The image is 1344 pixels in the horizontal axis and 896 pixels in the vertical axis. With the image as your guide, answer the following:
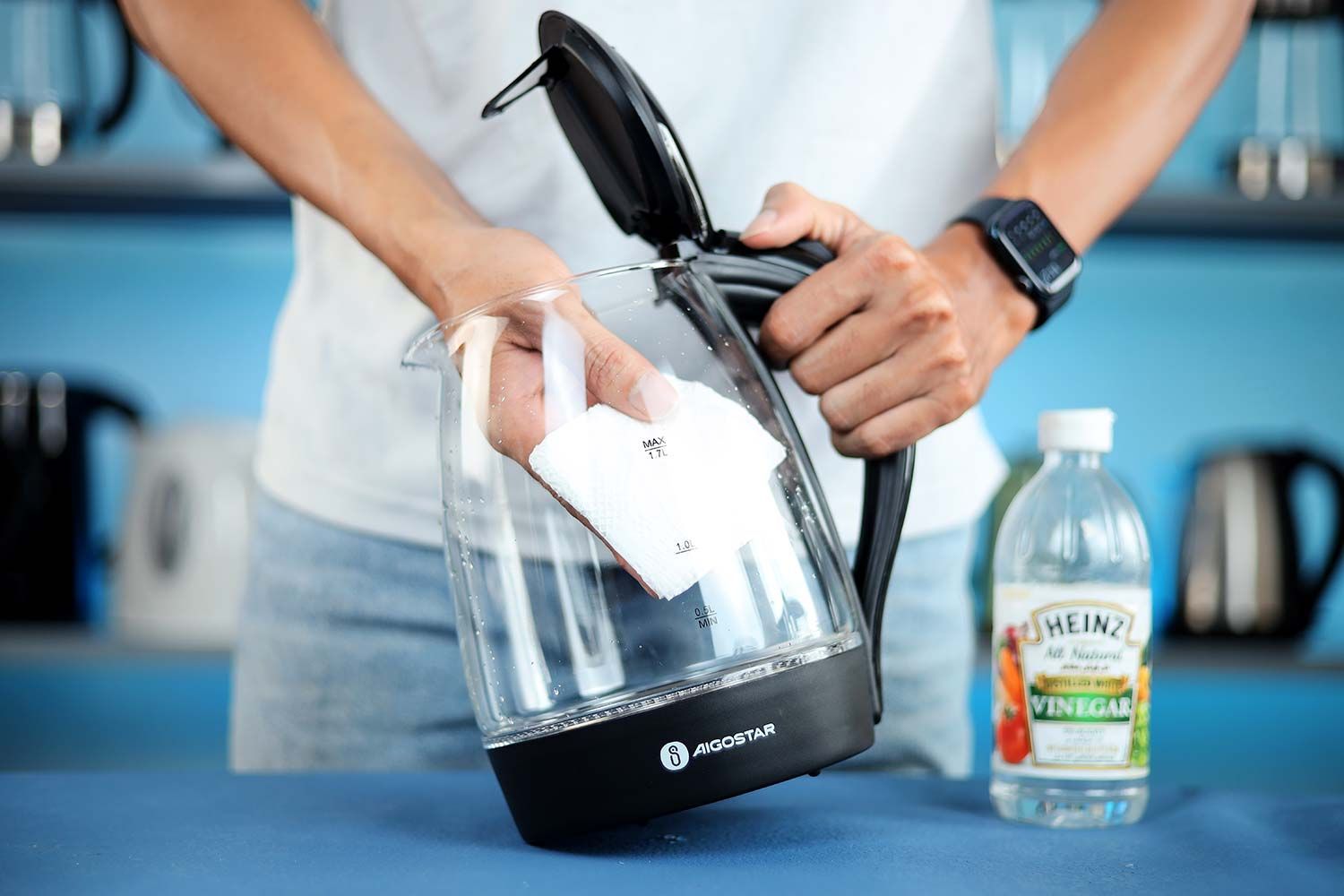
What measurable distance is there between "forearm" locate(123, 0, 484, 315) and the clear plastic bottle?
1.01 ft

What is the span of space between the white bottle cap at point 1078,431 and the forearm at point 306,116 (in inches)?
11.6

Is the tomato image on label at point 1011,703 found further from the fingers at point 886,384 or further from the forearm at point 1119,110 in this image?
the forearm at point 1119,110

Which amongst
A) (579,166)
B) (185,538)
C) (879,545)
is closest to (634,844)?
(879,545)

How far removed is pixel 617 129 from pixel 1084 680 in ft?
1.03

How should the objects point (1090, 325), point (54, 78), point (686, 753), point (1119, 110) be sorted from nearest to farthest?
point (686, 753)
point (1119, 110)
point (54, 78)
point (1090, 325)

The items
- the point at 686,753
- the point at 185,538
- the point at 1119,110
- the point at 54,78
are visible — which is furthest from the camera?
the point at 54,78

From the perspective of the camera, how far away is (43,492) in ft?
4.47

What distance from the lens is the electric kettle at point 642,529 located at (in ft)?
1.57

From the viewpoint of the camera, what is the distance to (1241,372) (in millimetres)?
A: 1667

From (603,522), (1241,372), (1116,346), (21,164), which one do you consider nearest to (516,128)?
(603,522)

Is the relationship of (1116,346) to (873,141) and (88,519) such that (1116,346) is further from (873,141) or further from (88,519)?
(88,519)

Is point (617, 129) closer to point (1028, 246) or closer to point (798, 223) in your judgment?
point (798, 223)

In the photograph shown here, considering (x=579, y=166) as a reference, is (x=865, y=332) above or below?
below

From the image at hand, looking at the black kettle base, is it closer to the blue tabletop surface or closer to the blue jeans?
the blue tabletop surface
